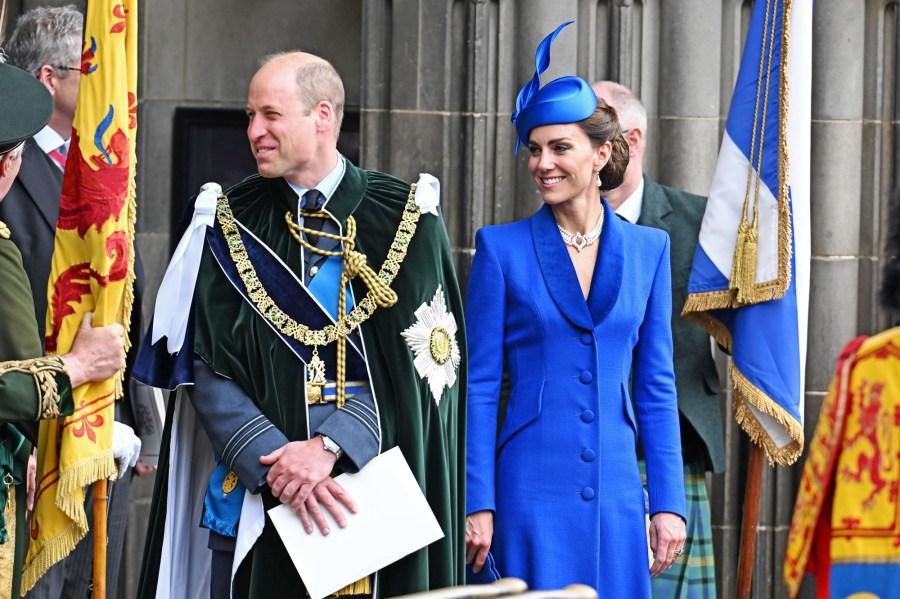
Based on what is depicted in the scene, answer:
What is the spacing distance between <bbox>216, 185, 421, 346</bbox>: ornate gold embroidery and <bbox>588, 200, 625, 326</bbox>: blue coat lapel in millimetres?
582

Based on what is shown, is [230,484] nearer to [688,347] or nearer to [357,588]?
[357,588]

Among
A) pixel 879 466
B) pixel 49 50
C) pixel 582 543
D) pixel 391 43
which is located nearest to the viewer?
pixel 879 466

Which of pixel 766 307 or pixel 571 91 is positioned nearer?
pixel 571 91

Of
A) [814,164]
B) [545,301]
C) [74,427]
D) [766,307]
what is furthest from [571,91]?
[814,164]

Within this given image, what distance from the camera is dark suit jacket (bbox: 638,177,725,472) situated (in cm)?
570

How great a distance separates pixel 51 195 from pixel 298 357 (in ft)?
4.11

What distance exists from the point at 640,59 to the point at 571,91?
200 centimetres

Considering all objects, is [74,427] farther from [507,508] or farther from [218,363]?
[507,508]

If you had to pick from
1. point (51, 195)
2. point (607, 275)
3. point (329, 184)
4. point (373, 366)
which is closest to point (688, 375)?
point (607, 275)

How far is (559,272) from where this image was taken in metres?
4.85

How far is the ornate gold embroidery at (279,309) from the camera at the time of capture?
4.48m

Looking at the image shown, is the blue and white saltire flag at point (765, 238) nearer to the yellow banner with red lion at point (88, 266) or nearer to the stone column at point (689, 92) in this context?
the stone column at point (689, 92)

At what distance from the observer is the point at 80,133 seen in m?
4.45

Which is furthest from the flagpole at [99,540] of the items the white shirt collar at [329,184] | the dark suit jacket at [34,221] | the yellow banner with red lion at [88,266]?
the white shirt collar at [329,184]
